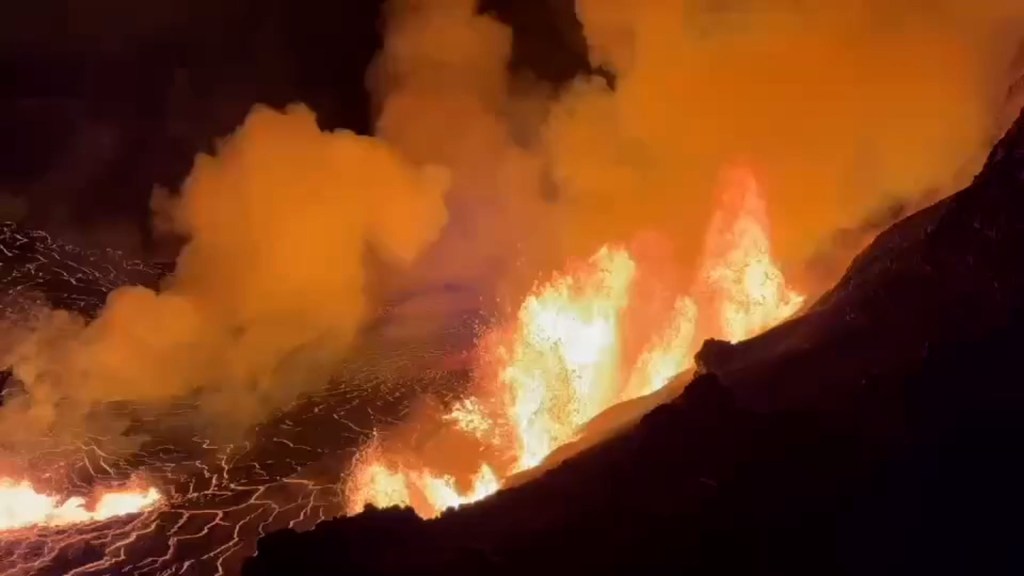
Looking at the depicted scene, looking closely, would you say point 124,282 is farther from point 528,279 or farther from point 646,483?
point 646,483

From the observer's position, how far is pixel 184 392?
2639 centimetres

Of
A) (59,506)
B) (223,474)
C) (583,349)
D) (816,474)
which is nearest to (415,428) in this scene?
(223,474)

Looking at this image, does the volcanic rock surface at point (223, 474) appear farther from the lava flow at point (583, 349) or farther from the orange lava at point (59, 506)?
the lava flow at point (583, 349)

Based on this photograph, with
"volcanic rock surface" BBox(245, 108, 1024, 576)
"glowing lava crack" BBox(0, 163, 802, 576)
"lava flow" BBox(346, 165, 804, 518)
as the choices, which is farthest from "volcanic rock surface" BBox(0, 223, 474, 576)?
"volcanic rock surface" BBox(245, 108, 1024, 576)

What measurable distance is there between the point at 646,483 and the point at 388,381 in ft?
53.4

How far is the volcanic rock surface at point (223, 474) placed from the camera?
58.7 ft

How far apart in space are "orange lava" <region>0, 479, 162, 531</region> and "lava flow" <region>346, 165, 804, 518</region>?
453 centimetres

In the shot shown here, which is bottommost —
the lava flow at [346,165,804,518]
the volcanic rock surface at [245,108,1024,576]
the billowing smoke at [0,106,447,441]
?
the volcanic rock surface at [245,108,1024,576]

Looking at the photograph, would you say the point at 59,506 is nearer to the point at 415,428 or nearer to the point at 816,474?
the point at 415,428

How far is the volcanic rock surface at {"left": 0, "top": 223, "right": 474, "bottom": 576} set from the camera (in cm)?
1791

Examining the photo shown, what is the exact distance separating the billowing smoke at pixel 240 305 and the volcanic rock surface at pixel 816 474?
1435 centimetres

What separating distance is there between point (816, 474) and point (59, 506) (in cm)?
1637

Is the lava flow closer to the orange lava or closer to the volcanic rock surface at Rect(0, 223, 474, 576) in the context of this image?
the volcanic rock surface at Rect(0, 223, 474, 576)

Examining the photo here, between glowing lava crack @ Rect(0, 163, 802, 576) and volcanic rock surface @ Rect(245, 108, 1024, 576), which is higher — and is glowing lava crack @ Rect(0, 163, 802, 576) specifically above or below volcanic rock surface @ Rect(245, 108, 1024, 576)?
above
